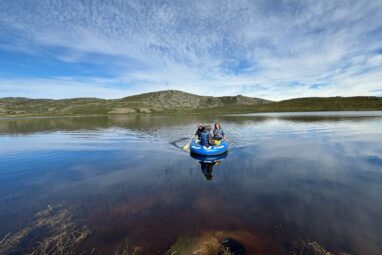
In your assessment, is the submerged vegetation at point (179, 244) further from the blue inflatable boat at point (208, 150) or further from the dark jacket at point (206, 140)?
the dark jacket at point (206, 140)

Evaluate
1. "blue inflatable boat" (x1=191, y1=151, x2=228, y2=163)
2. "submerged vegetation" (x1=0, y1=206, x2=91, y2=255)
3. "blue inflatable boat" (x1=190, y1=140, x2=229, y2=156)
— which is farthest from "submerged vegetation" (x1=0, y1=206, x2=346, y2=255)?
"blue inflatable boat" (x1=190, y1=140, x2=229, y2=156)

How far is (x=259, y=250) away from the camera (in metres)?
7.81

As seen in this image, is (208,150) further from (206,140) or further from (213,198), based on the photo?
(213,198)

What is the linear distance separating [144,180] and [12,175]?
11.7 metres

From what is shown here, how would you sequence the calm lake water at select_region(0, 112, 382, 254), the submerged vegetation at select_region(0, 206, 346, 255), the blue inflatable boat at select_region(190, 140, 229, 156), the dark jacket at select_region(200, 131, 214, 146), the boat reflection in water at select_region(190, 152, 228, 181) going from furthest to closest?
1. the dark jacket at select_region(200, 131, 214, 146)
2. the blue inflatable boat at select_region(190, 140, 229, 156)
3. the boat reflection in water at select_region(190, 152, 228, 181)
4. the calm lake water at select_region(0, 112, 382, 254)
5. the submerged vegetation at select_region(0, 206, 346, 255)

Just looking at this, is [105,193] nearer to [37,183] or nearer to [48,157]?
[37,183]

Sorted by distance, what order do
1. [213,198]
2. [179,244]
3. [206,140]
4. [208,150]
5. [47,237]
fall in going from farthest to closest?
[206,140] < [208,150] < [213,198] < [47,237] < [179,244]

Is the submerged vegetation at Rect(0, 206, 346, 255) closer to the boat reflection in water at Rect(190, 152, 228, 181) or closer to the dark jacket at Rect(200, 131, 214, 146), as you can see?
the boat reflection in water at Rect(190, 152, 228, 181)

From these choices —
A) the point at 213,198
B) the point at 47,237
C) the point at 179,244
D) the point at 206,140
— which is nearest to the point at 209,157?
the point at 206,140

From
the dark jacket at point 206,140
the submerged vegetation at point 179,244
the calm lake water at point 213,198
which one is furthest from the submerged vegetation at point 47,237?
the dark jacket at point 206,140

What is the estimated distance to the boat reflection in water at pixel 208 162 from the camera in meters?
17.1

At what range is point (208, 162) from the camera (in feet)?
67.8

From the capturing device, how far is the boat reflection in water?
17059 mm

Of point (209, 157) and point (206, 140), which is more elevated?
point (206, 140)
